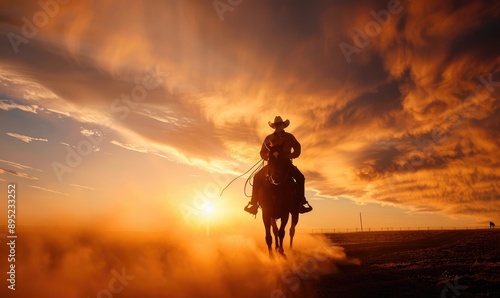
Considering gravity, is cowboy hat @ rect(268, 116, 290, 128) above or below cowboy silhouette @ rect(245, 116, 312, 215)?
above

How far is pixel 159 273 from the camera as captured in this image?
14742mm

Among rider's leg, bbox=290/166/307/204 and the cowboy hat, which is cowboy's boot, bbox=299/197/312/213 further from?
the cowboy hat

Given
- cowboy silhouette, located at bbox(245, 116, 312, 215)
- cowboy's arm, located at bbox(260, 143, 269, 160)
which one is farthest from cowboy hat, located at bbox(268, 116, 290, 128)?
cowboy's arm, located at bbox(260, 143, 269, 160)

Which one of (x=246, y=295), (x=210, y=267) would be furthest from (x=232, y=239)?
(x=246, y=295)

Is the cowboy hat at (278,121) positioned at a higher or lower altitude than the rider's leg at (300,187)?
higher

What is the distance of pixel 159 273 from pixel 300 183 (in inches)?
269

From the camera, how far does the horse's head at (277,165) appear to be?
12.4 m

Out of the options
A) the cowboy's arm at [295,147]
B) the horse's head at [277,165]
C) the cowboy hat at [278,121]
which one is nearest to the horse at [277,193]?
the horse's head at [277,165]

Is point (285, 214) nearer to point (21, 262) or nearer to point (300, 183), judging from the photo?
point (300, 183)

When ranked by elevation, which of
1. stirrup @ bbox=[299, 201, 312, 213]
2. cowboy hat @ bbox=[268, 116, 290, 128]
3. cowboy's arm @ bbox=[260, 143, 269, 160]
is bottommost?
stirrup @ bbox=[299, 201, 312, 213]

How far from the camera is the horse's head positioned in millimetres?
12438

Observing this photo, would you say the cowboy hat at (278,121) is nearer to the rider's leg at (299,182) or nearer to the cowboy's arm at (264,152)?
the cowboy's arm at (264,152)

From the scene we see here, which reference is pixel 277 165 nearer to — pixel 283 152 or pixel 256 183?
pixel 283 152

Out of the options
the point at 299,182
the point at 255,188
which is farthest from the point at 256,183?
the point at 299,182
